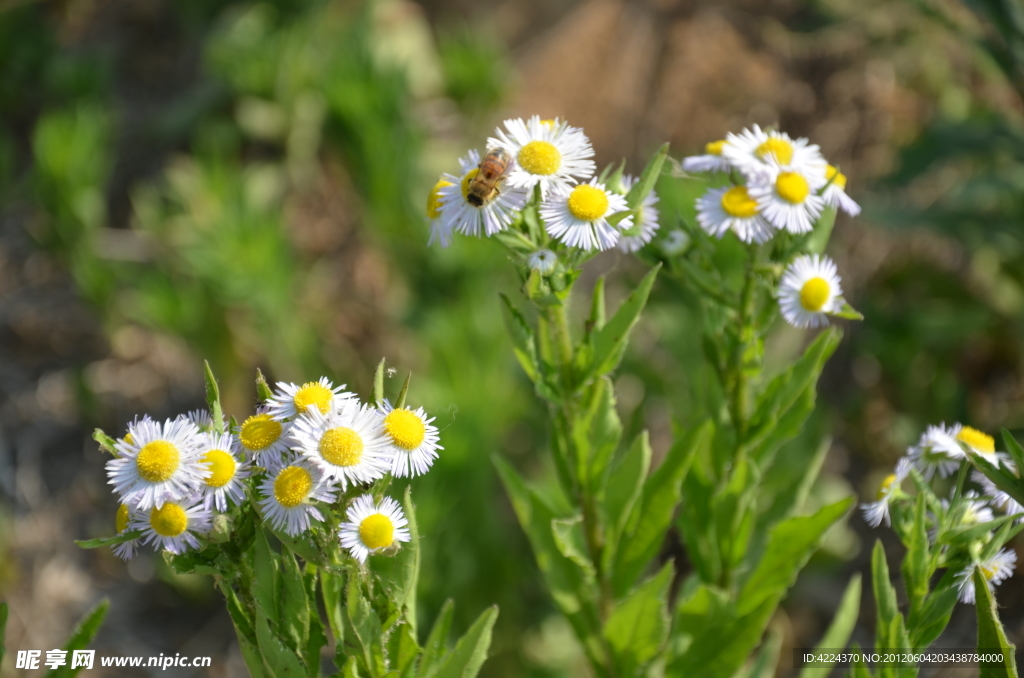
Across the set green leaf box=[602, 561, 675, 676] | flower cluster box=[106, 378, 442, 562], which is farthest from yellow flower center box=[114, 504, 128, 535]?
green leaf box=[602, 561, 675, 676]

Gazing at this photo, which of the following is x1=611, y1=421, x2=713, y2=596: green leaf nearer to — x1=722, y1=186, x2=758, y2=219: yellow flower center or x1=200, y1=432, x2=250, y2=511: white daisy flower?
x1=722, y1=186, x2=758, y2=219: yellow flower center

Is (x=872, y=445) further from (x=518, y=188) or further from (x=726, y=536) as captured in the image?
(x=518, y=188)

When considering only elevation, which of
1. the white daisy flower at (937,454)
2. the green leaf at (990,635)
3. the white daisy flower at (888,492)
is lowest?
the green leaf at (990,635)

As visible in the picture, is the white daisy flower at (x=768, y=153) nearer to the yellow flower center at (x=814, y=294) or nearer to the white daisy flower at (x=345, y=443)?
the yellow flower center at (x=814, y=294)

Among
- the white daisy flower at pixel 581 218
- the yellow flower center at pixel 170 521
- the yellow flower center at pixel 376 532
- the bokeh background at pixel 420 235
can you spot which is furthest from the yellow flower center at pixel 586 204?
the bokeh background at pixel 420 235

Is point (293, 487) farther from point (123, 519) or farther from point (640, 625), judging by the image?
point (640, 625)

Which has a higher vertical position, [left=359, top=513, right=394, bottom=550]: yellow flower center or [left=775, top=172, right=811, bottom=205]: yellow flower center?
[left=775, top=172, right=811, bottom=205]: yellow flower center
